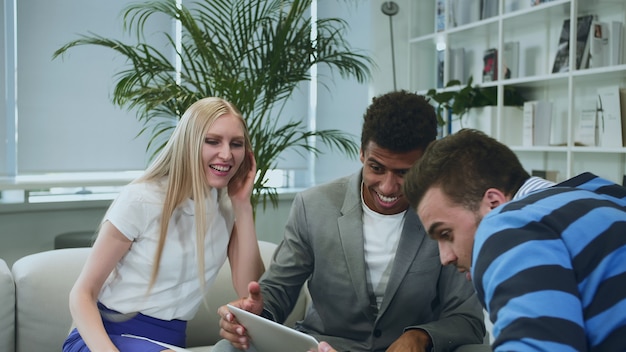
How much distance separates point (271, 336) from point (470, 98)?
8.95 ft

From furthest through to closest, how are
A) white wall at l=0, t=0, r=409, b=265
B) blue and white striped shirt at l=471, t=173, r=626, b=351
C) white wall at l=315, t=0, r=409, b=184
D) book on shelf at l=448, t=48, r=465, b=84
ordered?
white wall at l=315, t=0, r=409, b=184 → book on shelf at l=448, t=48, r=465, b=84 → white wall at l=0, t=0, r=409, b=265 → blue and white striped shirt at l=471, t=173, r=626, b=351

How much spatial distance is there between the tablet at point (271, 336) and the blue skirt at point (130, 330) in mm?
381

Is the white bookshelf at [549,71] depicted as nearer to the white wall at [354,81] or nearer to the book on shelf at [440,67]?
the book on shelf at [440,67]

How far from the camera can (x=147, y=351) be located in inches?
69.7

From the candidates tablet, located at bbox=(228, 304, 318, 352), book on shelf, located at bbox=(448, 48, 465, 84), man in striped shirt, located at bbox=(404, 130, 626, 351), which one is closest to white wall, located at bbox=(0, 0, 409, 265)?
book on shelf, located at bbox=(448, 48, 465, 84)

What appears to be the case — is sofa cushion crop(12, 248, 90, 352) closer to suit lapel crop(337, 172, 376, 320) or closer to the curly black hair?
suit lapel crop(337, 172, 376, 320)

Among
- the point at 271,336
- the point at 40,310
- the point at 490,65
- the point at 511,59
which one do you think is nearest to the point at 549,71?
the point at 511,59

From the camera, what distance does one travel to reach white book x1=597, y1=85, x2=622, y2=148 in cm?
306

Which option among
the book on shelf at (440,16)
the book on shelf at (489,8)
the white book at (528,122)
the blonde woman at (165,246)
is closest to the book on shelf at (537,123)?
the white book at (528,122)

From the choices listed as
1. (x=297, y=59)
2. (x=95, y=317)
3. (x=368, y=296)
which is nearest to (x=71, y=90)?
(x=297, y=59)

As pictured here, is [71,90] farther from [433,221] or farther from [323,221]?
[433,221]

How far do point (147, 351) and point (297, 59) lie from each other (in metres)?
1.96

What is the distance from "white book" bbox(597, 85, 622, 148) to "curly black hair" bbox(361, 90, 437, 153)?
5.50 feet

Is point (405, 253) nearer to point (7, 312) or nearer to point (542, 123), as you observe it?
point (7, 312)
